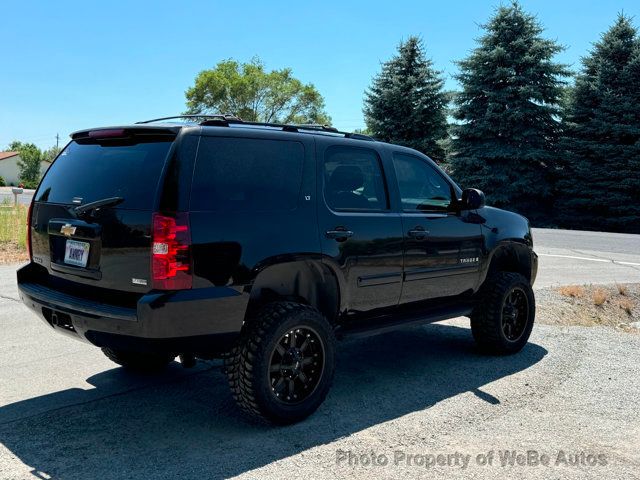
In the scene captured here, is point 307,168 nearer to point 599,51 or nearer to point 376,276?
point 376,276

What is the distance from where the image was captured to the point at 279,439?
3.87 metres

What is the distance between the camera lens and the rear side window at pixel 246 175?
379cm

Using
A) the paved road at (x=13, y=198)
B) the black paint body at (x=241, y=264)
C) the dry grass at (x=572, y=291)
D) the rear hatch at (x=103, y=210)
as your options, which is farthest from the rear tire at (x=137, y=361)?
the paved road at (x=13, y=198)

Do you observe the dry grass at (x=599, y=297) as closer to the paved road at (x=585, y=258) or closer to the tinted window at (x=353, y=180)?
the paved road at (x=585, y=258)

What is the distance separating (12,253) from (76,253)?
919 cm

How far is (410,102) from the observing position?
30984 millimetres

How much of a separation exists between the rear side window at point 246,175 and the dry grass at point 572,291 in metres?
6.15

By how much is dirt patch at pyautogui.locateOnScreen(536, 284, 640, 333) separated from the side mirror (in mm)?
2783

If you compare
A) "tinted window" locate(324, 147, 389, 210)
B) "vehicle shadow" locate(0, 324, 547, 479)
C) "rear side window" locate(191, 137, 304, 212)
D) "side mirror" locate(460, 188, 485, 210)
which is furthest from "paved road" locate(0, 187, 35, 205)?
"rear side window" locate(191, 137, 304, 212)

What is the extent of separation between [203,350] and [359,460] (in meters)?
1.12

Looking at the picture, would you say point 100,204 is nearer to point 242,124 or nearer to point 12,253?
point 242,124

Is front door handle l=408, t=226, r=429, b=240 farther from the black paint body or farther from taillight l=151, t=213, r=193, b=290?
taillight l=151, t=213, r=193, b=290

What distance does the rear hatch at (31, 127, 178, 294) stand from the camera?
366 centimetres

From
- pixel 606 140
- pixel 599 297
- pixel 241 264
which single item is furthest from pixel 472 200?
pixel 606 140
